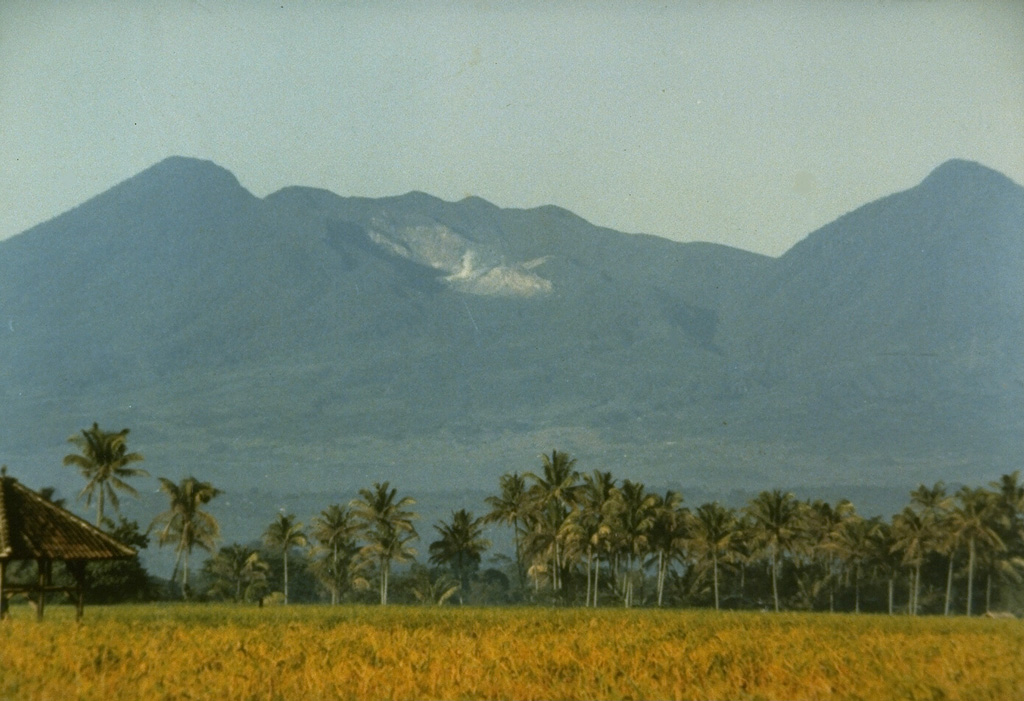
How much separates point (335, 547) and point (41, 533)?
7969 cm

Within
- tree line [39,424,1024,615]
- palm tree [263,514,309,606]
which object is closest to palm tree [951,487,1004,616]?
tree line [39,424,1024,615]

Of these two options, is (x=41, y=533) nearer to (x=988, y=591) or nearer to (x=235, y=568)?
(x=235, y=568)

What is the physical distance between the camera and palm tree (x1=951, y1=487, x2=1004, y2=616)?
116 meters

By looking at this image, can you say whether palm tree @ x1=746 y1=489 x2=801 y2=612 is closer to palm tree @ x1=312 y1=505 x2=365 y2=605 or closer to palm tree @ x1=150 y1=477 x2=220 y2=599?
palm tree @ x1=312 y1=505 x2=365 y2=605

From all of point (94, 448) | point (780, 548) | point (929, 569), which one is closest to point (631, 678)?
point (94, 448)

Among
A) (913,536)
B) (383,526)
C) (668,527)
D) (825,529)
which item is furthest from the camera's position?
(825,529)

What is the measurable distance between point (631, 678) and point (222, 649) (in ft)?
36.2

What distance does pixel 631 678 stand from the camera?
93.6 feet

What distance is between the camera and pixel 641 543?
108 metres

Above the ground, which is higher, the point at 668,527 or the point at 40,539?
the point at 40,539

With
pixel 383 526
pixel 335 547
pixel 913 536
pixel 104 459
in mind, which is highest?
pixel 104 459

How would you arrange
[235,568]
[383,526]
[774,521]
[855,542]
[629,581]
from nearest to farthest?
[774,521], [383,526], [235,568], [629,581], [855,542]

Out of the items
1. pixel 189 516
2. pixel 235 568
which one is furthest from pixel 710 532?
pixel 189 516

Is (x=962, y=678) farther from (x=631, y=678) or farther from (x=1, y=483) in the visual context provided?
(x=1, y=483)
